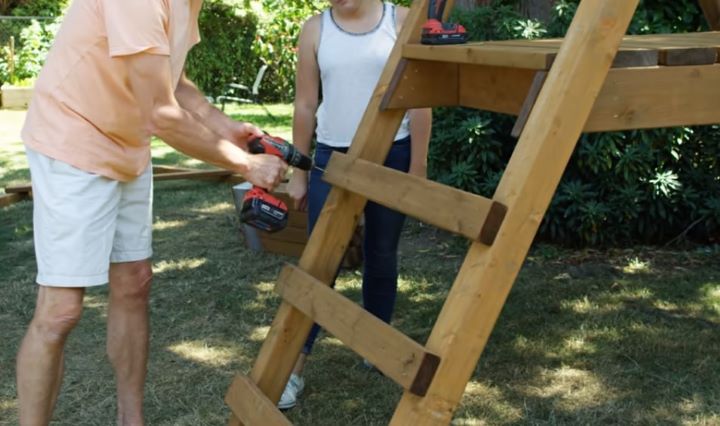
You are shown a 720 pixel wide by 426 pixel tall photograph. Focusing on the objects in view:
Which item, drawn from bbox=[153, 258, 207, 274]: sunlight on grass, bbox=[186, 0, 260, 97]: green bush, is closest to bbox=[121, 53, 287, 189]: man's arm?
bbox=[153, 258, 207, 274]: sunlight on grass

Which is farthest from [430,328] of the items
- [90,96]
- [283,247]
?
[90,96]

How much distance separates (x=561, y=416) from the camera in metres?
3.36

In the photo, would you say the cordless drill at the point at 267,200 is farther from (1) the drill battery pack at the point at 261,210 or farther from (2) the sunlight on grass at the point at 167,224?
(2) the sunlight on grass at the point at 167,224

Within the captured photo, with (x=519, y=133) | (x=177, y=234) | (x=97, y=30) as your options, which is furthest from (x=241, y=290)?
(x=519, y=133)

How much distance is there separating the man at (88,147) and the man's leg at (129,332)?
0.20m

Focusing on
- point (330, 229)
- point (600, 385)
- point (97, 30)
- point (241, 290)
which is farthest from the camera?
point (241, 290)

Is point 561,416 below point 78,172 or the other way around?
below

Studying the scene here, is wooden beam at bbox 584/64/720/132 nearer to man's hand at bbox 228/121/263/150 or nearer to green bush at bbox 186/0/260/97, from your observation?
man's hand at bbox 228/121/263/150

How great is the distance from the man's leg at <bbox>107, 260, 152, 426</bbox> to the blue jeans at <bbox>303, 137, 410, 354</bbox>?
1.99 feet

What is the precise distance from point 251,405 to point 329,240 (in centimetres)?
56

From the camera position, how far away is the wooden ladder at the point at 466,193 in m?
2.28

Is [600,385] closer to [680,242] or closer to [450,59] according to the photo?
[450,59]

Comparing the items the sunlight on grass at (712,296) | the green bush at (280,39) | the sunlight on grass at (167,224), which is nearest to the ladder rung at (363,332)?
the sunlight on grass at (712,296)

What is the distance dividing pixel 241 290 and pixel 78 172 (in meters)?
2.26
